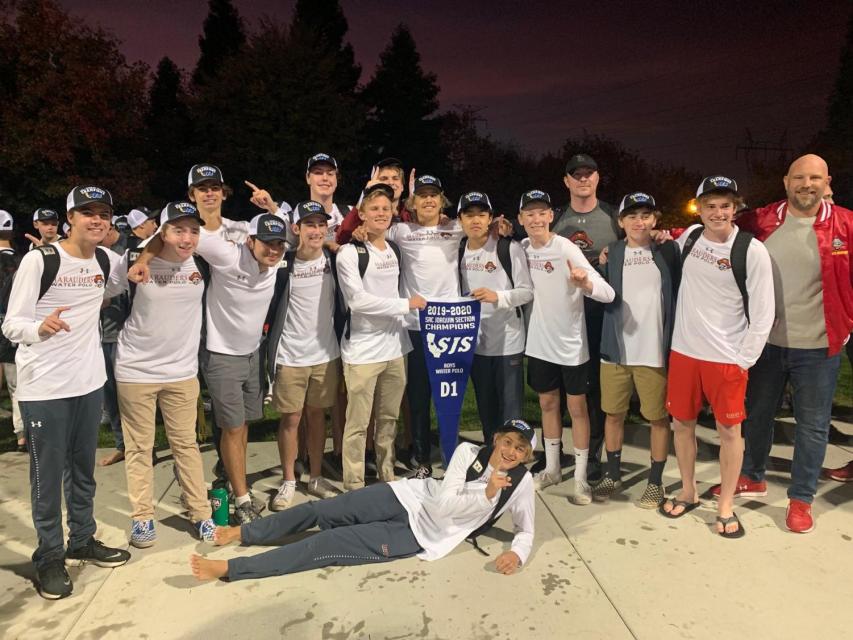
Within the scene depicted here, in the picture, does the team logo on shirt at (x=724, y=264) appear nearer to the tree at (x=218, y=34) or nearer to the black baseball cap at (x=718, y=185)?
the black baseball cap at (x=718, y=185)

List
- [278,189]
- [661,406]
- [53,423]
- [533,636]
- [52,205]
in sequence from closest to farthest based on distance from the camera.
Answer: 1. [533,636]
2. [53,423]
3. [661,406]
4. [52,205]
5. [278,189]

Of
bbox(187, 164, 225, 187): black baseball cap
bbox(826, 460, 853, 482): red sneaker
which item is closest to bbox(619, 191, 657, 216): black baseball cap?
bbox(826, 460, 853, 482): red sneaker

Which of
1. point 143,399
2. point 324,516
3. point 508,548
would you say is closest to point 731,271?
point 508,548

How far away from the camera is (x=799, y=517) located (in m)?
4.39

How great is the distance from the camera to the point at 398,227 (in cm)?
512

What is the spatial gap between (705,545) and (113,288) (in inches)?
173

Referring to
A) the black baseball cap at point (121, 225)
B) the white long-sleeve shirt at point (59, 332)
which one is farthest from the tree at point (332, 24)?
the white long-sleeve shirt at point (59, 332)

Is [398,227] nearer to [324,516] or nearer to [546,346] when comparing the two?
[546,346]

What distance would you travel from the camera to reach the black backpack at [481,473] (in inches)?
154

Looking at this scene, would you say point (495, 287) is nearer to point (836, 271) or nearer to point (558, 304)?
point (558, 304)

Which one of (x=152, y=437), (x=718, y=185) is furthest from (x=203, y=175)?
(x=718, y=185)

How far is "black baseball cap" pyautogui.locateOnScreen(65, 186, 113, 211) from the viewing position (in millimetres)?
3643

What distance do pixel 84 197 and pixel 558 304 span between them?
134 inches

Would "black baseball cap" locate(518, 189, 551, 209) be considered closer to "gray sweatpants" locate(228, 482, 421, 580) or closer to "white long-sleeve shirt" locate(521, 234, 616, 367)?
"white long-sleeve shirt" locate(521, 234, 616, 367)
